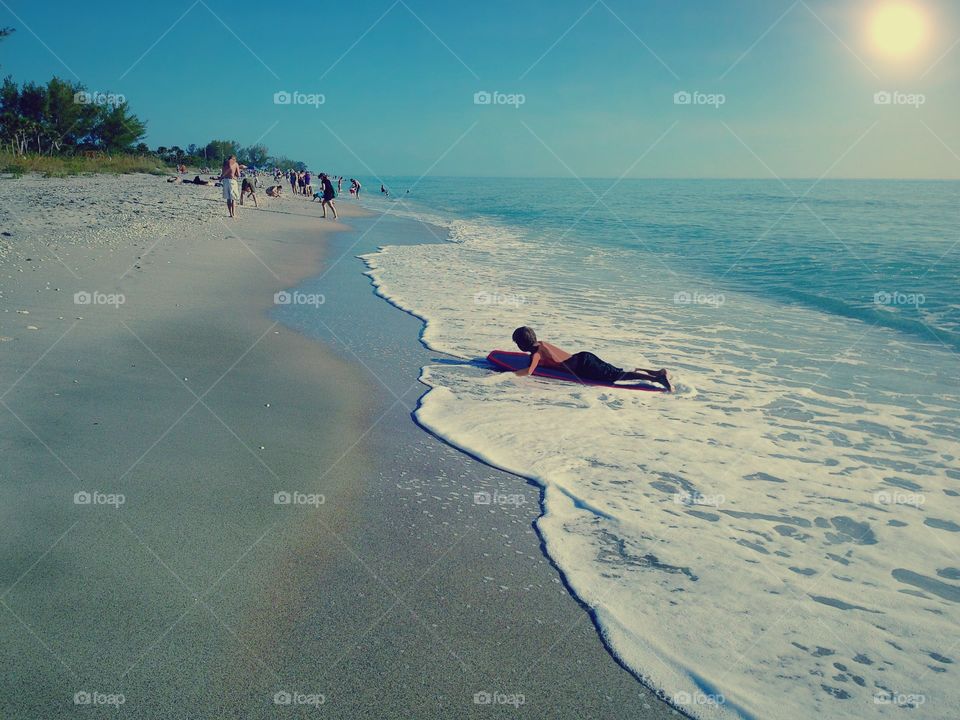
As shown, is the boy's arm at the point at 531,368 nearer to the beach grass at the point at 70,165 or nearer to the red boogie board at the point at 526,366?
the red boogie board at the point at 526,366

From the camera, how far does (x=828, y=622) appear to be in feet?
12.1

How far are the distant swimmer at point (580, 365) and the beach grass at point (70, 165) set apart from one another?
30062 millimetres

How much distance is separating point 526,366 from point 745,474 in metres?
3.25

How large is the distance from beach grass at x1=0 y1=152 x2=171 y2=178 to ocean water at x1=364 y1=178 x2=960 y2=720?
88.7 ft

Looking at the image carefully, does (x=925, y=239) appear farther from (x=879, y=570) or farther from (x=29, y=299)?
(x=29, y=299)

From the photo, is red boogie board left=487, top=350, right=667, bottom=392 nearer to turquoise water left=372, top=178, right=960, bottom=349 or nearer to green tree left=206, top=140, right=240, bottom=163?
turquoise water left=372, top=178, right=960, bottom=349

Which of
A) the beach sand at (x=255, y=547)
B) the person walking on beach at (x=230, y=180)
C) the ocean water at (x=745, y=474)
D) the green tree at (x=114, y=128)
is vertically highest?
the green tree at (x=114, y=128)

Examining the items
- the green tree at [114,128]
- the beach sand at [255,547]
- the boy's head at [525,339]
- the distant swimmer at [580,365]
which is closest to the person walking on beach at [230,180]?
the beach sand at [255,547]

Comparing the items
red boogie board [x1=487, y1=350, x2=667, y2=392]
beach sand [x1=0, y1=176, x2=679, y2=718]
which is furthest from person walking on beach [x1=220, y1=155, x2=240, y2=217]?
red boogie board [x1=487, y1=350, x2=667, y2=392]

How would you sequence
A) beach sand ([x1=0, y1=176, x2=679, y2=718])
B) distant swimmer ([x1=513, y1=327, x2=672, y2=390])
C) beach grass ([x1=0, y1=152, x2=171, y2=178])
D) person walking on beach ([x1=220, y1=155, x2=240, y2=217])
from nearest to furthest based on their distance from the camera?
beach sand ([x1=0, y1=176, x2=679, y2=718]) → distant swimmer ([x1=513, y1=327, x2=672, y2=390]) → person walking on beach ([x1=220, y1=155, x2=240, y2=217]) → beach grass ([x1=0, y1=152, x2=171, y2=178])

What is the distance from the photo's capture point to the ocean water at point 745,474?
133 inches

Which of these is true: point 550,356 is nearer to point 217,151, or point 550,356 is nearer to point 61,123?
point 61,123

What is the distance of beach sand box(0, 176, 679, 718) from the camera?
9.82 feet

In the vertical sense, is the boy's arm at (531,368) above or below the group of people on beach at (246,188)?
below
